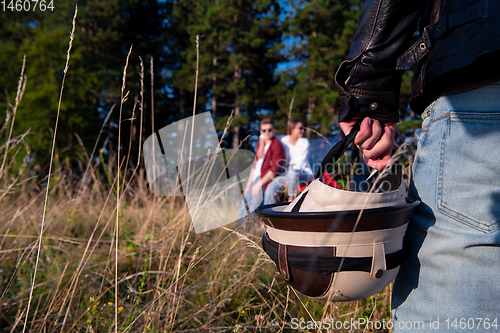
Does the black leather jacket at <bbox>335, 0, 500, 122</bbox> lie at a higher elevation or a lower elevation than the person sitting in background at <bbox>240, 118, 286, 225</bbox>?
higher

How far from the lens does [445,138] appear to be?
2.30 ft

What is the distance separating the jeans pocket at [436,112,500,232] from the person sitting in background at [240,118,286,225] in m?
2.78

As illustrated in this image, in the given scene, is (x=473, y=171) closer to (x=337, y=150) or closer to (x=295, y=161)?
(x=337, y=150)

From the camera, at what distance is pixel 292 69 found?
1514 cm

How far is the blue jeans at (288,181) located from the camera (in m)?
3.00

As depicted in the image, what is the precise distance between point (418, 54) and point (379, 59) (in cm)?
10

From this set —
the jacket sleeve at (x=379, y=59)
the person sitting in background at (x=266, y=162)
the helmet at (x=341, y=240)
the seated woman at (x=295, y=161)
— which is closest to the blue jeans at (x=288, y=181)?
the seated woman at (x=295, y=161)

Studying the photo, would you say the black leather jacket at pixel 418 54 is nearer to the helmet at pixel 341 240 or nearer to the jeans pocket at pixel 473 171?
the jeans pocket at pixel 473 171

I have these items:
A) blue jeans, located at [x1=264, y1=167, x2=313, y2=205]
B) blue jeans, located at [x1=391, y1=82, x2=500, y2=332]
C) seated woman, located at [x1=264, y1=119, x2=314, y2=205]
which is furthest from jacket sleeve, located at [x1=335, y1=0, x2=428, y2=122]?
seated woman, located at [x1=264, y1=119, x2=314, y2=205]

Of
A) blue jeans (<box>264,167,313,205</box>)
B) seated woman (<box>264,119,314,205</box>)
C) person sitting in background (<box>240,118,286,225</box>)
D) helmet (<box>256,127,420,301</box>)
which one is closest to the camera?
helmet (<box>256,127,420,301</box>)

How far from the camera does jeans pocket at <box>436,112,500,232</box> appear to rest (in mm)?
649

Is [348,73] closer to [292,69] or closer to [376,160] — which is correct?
[376,160]

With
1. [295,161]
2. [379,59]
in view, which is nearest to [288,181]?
[295,161]

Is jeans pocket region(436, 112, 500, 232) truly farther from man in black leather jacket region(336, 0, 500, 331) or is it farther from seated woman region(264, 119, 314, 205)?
seated woman region(264, 119, 314, 205)
